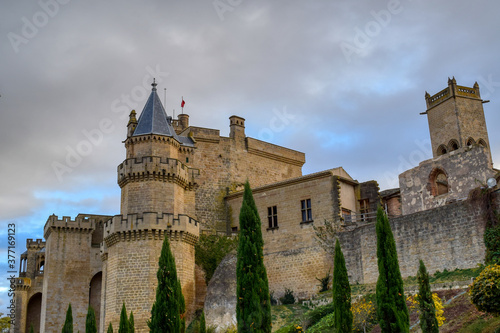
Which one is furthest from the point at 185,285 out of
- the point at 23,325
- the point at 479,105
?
the point at 479,105

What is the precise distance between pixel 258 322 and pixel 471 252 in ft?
38.0

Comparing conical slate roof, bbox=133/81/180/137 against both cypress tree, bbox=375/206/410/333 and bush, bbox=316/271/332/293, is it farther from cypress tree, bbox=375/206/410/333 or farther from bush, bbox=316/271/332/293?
cypress tree, bbox=375/206/410/333

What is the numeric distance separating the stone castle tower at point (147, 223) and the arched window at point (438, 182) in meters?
14.3

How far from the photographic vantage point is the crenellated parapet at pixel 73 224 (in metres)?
40.5

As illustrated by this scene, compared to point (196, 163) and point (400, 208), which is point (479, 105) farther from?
point (196, 163)

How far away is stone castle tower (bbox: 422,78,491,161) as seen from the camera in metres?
41.2

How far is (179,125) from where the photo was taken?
4409cm

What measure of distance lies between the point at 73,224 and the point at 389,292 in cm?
2691

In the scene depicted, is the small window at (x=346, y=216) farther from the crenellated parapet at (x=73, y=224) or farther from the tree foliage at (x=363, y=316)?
the crenellated parapet at (x=73, y=224)

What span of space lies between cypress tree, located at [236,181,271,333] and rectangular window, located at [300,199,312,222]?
42.4ft

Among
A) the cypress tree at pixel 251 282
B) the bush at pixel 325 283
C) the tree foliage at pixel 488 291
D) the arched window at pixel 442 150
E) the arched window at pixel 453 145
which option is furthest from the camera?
the arched window at pixel 442 150

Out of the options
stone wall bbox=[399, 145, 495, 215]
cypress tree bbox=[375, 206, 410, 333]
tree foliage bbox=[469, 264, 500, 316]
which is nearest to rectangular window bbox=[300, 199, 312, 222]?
stone wall bbox=[399, 145, 495, 215]

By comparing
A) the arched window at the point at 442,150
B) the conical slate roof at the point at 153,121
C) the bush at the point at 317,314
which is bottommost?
the bush at the point at 317,314

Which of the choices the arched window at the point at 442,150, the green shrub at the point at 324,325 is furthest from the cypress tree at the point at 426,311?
the arched window at the point at 442,150
